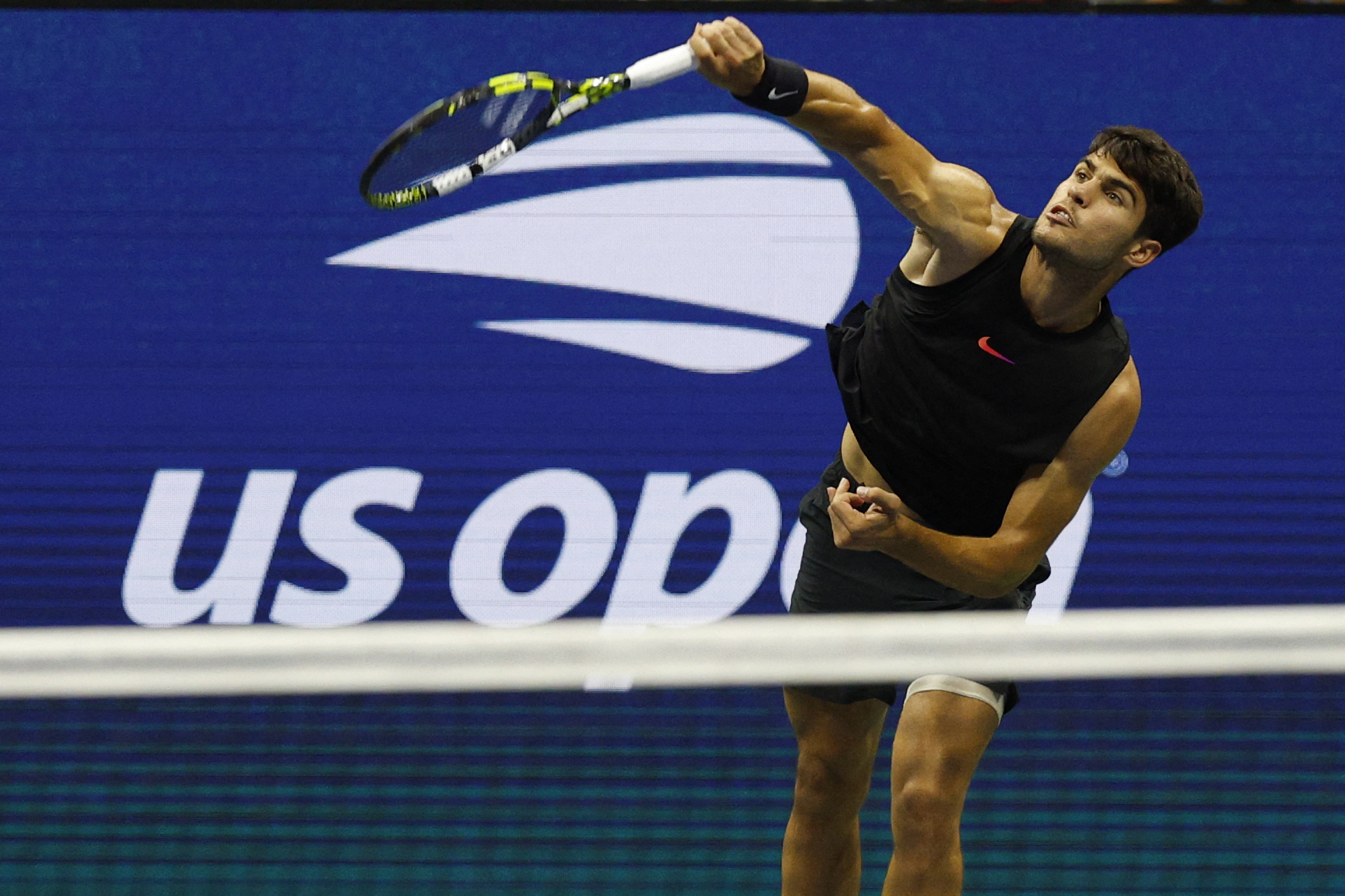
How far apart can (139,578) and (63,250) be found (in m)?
0.98

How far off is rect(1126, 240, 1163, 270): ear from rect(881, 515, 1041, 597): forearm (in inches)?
22.2

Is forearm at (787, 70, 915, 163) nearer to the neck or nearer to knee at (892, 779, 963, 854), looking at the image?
the neck

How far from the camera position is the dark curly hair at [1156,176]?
9.27ft

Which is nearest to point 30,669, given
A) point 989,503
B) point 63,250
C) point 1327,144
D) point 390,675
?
point 390,675

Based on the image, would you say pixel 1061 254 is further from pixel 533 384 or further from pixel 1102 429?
pixel 533 384

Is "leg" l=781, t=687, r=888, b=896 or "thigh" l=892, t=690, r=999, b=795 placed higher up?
"thigh" l=892, t=690, r=999, b=795

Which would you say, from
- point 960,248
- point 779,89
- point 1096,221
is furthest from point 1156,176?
point 779,89

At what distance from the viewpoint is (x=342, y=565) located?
14.8 feet

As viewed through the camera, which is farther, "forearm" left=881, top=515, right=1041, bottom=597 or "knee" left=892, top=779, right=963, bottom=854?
"knee" left=892, top=779, right=963, bottom=854

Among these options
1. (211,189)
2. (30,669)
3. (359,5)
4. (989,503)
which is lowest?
(30,669)

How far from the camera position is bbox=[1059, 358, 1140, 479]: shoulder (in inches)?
117

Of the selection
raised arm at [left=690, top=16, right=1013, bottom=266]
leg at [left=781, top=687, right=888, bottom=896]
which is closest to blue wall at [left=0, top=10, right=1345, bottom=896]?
leg at [left=781, top=687, right=888, bottom=896]

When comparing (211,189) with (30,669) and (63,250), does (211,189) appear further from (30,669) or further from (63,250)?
(30,669)

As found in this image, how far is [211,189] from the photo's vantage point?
4488 mm
